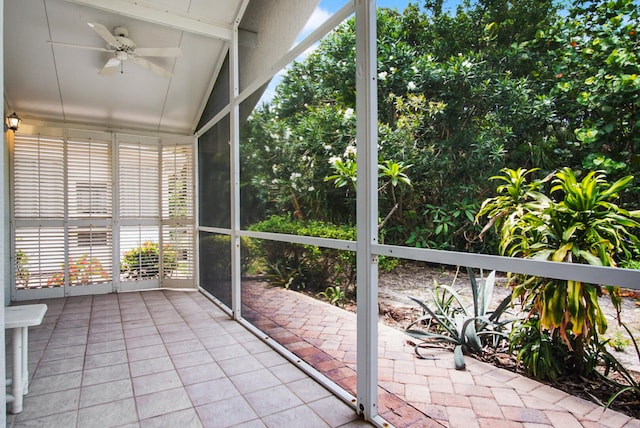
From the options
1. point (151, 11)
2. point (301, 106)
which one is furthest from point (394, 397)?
point (151, 11)

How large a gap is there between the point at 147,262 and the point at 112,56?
2801 millimetres

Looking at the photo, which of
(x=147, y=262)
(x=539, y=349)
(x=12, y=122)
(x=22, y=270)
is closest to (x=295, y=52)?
(x=539, y=349)

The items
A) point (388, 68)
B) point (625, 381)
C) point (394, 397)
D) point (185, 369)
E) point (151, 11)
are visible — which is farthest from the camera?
point (151, 11)

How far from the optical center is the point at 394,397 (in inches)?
81.0

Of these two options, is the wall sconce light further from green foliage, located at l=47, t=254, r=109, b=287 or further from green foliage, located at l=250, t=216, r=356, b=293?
green foliage, located at l=250, t=216, r=356, b=293

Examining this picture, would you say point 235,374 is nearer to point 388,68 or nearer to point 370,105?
point 370,105

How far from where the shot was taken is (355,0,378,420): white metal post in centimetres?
193

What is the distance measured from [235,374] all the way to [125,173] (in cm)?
386

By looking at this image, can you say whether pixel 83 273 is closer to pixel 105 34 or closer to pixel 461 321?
pixel 105 34

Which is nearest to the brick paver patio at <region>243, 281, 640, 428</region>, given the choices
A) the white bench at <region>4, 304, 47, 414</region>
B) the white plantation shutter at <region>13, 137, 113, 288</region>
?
the white bench at <region>4, 304, 47, 414</region>

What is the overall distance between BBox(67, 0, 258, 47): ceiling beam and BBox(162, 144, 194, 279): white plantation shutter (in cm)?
197

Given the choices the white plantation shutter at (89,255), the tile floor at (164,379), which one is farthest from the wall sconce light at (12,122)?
the tile floor at (164,379)

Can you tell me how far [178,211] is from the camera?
214 inches

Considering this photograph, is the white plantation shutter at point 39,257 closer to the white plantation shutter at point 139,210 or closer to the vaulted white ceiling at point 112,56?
the white plantation shutter at point 139,210
